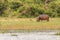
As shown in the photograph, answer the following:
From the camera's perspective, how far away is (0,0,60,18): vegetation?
132ft

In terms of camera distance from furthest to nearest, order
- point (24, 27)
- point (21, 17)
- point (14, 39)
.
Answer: point (21, 17), point (24, 27), point (14, 39)

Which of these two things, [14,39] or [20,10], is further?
[20,10]

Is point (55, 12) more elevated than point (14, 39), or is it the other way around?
point (14, 39)

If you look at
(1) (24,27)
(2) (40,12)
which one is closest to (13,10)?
(2) (40,12)

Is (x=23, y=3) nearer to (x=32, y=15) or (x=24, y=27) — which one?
(x=32, y=15)

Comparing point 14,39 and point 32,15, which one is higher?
point 14,39

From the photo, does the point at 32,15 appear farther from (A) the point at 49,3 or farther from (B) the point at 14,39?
(B) the point at 14,39

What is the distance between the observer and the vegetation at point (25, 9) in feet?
132

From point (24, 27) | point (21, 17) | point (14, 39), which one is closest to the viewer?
point (14, 39)

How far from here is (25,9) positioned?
40.2 m

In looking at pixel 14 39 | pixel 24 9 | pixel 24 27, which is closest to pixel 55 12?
pixel 24 9

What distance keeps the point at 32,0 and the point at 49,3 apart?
93.4 inches

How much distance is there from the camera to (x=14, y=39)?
17469mm

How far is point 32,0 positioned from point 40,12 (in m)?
1.95
